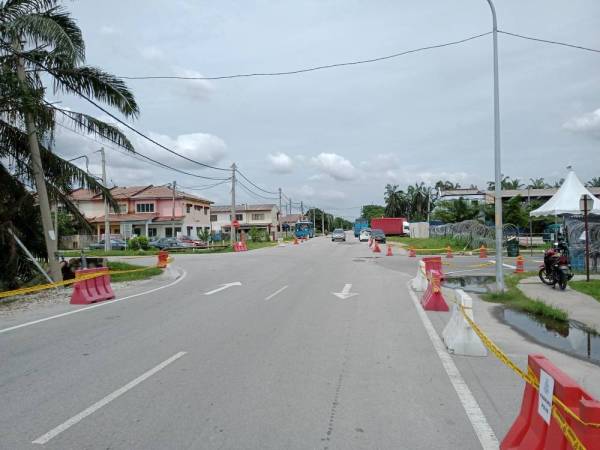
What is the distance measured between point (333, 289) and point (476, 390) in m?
9.37

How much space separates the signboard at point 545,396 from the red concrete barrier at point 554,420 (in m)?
0.03

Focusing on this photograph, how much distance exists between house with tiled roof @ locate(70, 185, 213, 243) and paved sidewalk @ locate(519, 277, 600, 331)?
175 feet

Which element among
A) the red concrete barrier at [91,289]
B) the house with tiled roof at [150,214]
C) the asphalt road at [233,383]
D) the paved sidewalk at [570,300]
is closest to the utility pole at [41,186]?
the red concrete barrier at [91,289]

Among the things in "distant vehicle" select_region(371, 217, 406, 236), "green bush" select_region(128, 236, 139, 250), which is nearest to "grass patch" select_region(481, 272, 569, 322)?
"green bush" select_region(128, 236, 139, 250)

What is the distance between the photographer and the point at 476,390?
18.7 feet

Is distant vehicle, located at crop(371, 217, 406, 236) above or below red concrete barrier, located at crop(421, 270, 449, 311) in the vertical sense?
above

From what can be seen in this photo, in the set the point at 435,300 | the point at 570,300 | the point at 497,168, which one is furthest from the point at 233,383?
the point at 497,168

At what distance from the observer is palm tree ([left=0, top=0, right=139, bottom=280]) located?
13.7 m

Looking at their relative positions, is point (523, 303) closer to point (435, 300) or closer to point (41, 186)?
point (435, 300)

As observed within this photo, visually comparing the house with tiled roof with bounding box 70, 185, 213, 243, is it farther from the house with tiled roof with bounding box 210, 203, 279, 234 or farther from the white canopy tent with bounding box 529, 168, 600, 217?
the white canopy tent with bounding box 529, 168, 600, 217

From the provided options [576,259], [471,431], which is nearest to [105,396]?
[471,431]

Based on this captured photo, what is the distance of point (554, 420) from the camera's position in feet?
10.4

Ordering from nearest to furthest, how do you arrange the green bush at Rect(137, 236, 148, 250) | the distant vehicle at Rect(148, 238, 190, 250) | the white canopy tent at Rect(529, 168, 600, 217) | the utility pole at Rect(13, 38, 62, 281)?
the utility pole at Rect(13, 38, 62, 281) < the white canopy tent at Rect(529, 168, 600, 217) < the green bush at Rect(137, 236, 148, 250) < the distant vehicle at Rect(148, 238, 190, 250)

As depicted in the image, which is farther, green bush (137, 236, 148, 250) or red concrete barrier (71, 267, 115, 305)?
green bush (137, 236, 148, 250)
